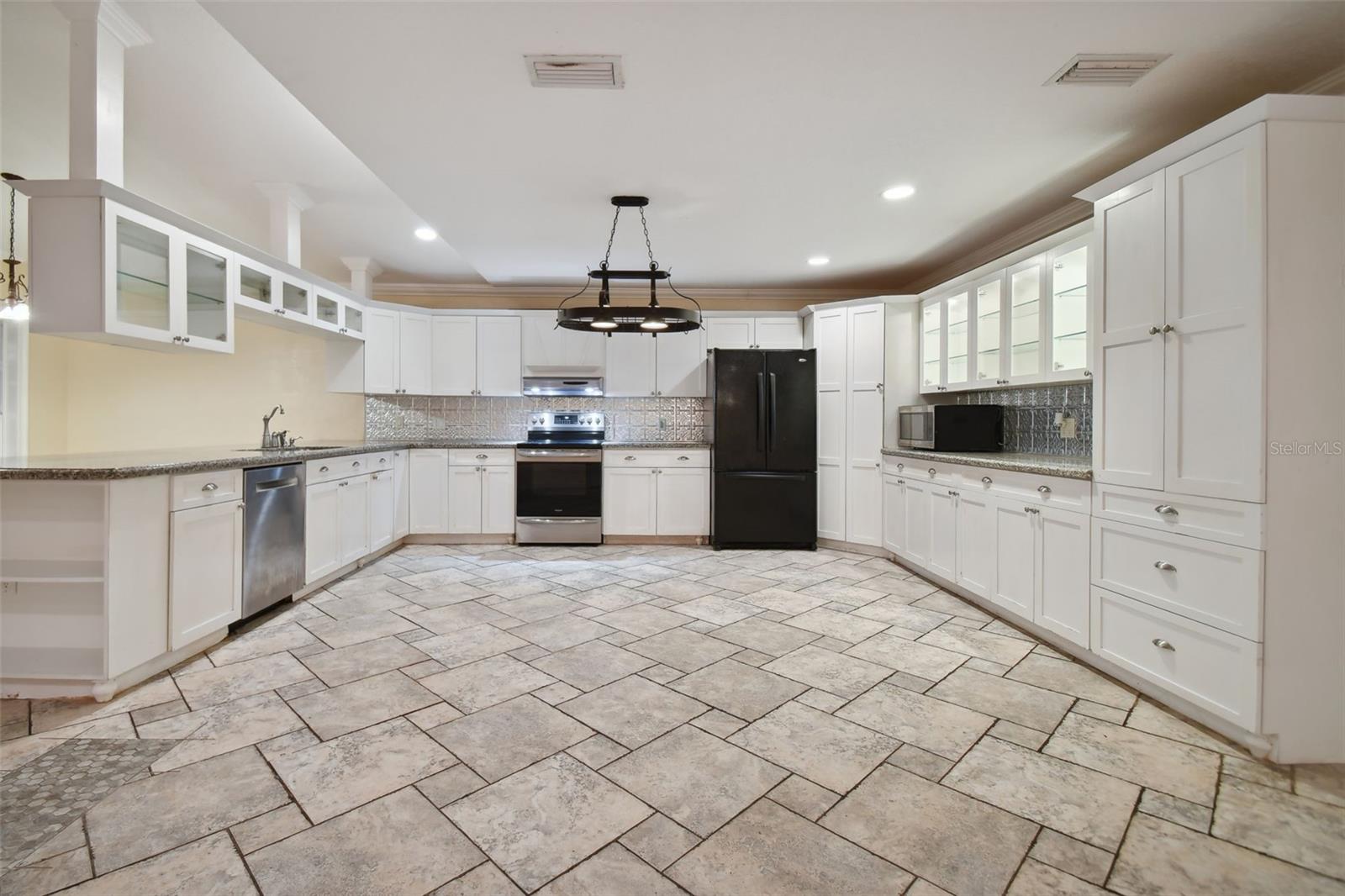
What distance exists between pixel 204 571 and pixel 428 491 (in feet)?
8.90

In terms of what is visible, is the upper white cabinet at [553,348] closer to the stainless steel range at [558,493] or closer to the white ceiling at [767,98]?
the stainless steel range at [558,493]

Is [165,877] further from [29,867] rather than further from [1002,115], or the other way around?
[1002,115]

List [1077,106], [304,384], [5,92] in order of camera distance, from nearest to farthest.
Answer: [1077,106] < [5,92] < [304,384]

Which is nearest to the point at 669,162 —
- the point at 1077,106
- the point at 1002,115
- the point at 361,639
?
the point at 1002,115

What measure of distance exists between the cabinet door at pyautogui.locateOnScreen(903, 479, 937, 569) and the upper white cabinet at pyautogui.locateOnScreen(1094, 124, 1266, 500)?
1636 millimetres

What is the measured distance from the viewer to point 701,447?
5570 mm

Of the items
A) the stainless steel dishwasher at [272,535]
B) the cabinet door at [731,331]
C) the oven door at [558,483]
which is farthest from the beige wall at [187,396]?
the cabinet door at [731,331]

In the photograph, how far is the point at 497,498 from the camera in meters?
5.57

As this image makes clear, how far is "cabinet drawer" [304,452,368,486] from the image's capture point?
12.3 feet

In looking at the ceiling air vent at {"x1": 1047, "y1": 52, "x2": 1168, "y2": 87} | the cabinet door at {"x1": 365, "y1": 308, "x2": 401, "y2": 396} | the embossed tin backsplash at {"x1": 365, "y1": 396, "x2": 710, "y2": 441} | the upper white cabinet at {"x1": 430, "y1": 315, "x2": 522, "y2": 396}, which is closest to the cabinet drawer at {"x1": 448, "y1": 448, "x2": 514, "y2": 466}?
the embossed tin backsplash at {"x1": 365, "y1": 396, "x2": 710, "y2": 441}

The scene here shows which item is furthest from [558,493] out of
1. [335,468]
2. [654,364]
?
[335,468]

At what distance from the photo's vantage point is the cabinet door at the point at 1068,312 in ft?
10.4

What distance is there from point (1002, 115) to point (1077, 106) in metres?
0.29

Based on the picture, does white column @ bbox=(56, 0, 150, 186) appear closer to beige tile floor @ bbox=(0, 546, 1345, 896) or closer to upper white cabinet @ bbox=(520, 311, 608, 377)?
beige tile floor @ bbox=(0, 546, 1345, 896)
